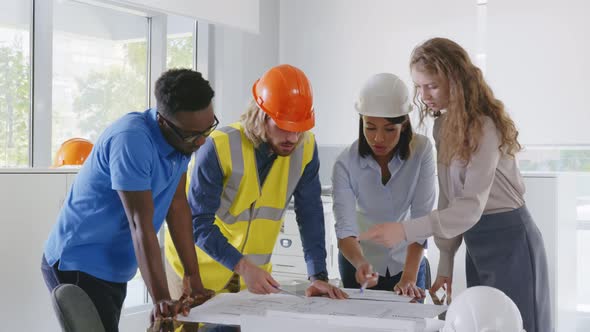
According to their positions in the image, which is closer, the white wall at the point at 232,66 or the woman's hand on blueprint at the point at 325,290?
the woman's hand on blueprint at the point at 325,290

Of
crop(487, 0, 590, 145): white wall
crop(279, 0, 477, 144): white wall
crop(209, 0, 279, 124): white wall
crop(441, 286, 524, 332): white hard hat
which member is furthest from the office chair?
crop(209, 0, 279, 124): white wall

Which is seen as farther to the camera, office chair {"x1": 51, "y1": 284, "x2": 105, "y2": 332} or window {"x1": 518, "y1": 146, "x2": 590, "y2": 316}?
window {"x1": 518, "y1": 146, "x2": 590, "y2": 316}

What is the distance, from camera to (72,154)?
153 inches

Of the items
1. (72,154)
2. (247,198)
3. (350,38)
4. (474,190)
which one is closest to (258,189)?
(247,198)

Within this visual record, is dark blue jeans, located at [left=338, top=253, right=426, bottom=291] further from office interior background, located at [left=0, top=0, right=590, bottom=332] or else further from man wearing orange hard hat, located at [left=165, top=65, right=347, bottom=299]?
office interior background, located at [left=0, top=0, right=590, bottom=332]

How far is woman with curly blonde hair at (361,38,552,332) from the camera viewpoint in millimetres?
1930

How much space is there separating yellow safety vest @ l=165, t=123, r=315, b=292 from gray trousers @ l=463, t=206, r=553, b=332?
22.5 inches

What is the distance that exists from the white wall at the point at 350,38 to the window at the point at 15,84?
2189 mm

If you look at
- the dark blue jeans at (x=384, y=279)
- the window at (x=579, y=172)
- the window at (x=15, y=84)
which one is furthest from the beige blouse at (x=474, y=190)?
the window at (x=15, y=84)

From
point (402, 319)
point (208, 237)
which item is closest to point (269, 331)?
point (402, 319)

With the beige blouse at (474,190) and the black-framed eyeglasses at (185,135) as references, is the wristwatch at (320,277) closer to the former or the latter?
the beige blouse at (474,190)

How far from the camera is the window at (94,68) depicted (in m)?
4.58

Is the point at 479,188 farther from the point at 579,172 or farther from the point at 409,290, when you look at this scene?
the point at 579,172

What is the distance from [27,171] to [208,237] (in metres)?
1.57
